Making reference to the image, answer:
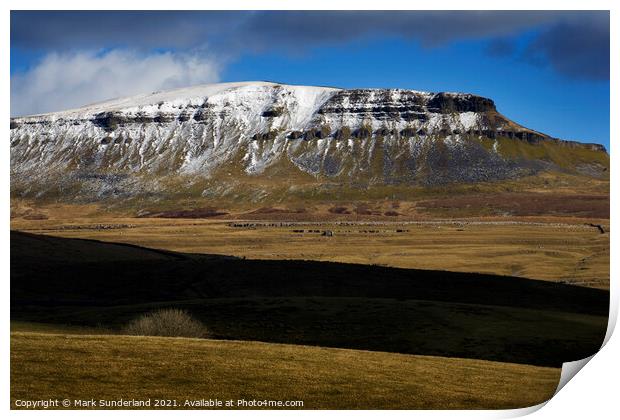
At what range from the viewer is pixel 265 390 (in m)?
30.8

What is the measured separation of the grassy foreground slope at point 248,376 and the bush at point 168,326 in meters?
10.1

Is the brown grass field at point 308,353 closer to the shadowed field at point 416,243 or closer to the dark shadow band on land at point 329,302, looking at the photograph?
the dark shadow band on land at point 329,302

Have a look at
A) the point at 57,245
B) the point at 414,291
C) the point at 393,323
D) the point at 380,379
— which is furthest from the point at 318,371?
the point at 57,245

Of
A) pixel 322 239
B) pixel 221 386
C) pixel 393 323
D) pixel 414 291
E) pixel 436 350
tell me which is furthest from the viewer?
pixel 322 239

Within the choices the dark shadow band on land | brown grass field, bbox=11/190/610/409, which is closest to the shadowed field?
brown grass field, bbox=11/190/610/409

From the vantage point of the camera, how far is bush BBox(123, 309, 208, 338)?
48.1 metres

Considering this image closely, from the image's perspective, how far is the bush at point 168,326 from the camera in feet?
158

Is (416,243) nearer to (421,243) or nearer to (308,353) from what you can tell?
(421,243)

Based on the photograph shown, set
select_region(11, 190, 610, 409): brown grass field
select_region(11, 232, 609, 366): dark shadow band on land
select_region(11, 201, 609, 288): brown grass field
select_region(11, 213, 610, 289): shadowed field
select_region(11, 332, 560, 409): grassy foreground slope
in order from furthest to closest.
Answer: select_region(11, 201, 609, 288): brown grass field → select_region(11, 213, 610, 289): shadowed field → select_region(11, 232, 609, 366): dark shadow band on land → select_region(11, 190, 610, 409): brown grass field → select_region(11, 332, 560, 409): grassy foreground slope

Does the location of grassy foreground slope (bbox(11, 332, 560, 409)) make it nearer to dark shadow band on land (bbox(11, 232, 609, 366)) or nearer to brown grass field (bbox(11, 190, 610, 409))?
brown grass field (bbox(11, 190, 610, 409))

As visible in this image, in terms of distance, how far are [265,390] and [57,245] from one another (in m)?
69.6

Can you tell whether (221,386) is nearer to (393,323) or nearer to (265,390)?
(265,390)

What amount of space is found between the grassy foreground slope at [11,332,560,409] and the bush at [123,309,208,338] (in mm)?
10097

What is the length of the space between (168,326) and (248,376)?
17.8 m
